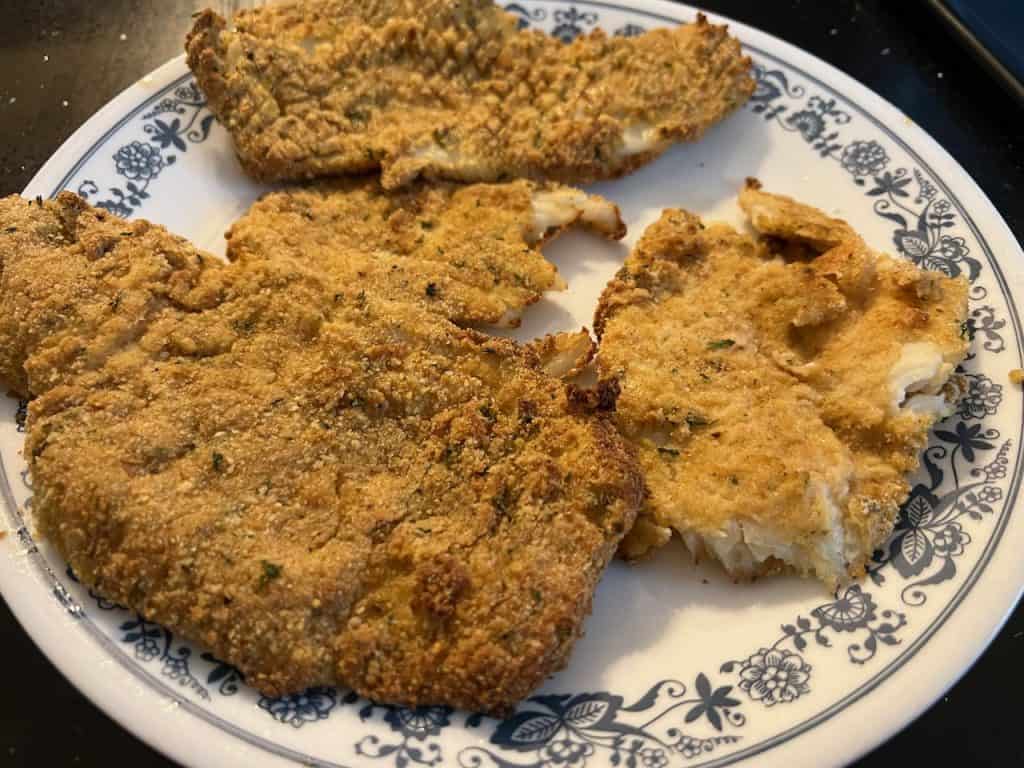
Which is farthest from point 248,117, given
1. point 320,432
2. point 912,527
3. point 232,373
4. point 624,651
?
point 912,527

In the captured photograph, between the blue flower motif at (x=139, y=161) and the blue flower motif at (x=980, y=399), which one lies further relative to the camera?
the blue flower motif at (x=139, y=161)

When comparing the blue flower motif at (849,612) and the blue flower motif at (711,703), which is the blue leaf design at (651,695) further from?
the blue flower motif at (849,612)

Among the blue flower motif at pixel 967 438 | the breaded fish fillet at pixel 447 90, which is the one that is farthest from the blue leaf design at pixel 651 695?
the breaded fish fillet at pixel 447 90

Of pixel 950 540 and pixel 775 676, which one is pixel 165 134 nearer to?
pixel 775 676

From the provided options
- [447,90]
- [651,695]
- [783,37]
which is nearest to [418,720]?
[651,695]

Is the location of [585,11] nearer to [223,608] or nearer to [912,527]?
[912,527]

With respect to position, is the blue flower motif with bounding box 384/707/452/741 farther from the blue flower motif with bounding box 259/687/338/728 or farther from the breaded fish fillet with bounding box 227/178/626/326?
the breaded fish fillet with bounding box 227/178/626/326
